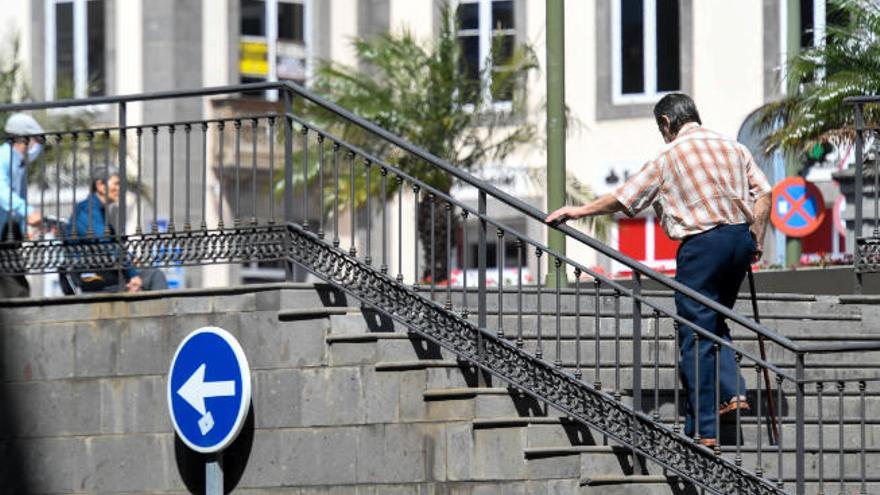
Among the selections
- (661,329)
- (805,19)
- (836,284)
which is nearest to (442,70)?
(805,19)

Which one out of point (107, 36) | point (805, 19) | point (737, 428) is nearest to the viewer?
point (737, 428)

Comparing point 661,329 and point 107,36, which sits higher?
point 107,36

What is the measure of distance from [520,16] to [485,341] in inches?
1003

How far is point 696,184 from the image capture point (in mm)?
14625

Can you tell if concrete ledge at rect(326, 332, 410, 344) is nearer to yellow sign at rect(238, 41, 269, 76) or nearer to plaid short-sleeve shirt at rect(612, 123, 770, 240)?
plaid short-sleeve shirt at rect(612, 123, 770, 240)

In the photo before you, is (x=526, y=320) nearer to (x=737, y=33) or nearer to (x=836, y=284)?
(x=836, y=284)

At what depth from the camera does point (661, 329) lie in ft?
53.3

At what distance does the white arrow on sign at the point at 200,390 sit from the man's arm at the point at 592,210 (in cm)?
222

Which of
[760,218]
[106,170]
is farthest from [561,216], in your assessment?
[106,170]

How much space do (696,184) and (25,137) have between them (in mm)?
4816

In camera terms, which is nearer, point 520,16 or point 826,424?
point 826,424

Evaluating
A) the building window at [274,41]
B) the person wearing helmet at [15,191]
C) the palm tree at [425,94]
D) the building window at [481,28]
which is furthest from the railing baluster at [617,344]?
the building window at [274,41]

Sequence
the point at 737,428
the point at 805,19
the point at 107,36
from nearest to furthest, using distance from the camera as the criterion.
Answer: the point at 737,428 → the point at 805,19 → the point at 107,36

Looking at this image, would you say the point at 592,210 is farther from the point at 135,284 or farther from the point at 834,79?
the point at 834,79
